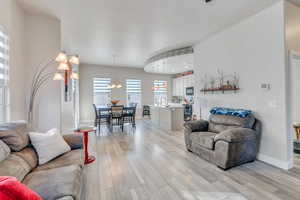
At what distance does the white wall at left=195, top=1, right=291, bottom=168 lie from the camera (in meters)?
2.58

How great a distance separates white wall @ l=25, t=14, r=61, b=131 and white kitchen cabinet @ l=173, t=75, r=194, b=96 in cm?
644

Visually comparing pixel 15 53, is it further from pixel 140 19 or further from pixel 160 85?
pixel 160 85

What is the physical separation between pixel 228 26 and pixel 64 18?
3.63m

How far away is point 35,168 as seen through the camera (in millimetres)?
1729

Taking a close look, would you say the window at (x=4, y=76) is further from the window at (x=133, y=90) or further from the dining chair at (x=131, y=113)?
the window at (x=133, y=90)

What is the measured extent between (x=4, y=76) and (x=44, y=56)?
3.10 ft

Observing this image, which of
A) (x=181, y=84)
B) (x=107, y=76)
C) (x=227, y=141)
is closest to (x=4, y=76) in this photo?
(x=227, y=141)

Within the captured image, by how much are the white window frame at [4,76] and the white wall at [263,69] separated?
430 centimetres

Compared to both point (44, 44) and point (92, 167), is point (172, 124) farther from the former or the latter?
point (44, 44)

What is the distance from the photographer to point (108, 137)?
4637 mm

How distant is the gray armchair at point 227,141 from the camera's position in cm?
248

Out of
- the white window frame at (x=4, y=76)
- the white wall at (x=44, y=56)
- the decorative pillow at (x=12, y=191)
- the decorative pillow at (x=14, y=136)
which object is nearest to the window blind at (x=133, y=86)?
the white wall at (x=44, y=56)

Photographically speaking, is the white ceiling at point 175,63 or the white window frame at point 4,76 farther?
the white ceiling at point 175,63

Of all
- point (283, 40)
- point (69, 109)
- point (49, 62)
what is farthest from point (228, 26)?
point (69, 109)
